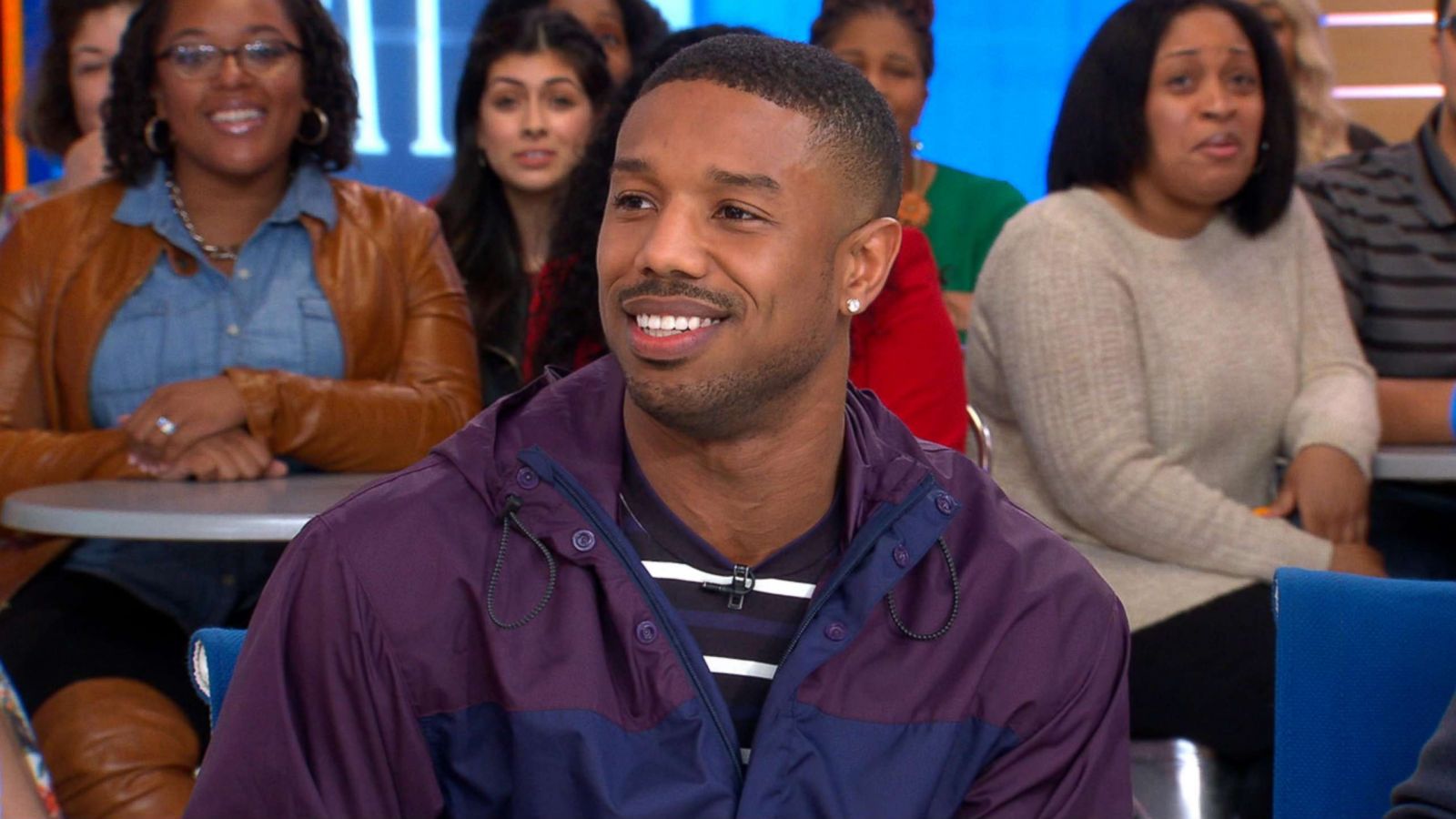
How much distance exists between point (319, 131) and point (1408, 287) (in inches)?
93.2

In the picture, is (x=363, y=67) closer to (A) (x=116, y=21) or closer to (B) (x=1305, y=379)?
(A) (x=116, y=21)

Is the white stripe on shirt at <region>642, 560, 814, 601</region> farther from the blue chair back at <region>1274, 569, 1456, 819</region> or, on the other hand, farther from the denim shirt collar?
the denim shirt collar

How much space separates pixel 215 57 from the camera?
11.1ft

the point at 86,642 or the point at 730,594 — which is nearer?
the point at 730,594

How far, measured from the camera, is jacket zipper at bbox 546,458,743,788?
155 centimetres

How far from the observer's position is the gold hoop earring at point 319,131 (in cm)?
351

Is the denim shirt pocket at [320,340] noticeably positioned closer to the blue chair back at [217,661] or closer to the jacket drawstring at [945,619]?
the blue chair back at [217,661]

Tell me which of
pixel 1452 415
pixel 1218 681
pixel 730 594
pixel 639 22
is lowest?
pixel 1218 681

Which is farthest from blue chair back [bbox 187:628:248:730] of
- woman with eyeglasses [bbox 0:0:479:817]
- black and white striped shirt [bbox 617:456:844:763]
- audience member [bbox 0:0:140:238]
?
audience member [bbox 0:0:140:238]

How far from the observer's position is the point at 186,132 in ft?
11.0

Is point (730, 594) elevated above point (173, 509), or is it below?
above

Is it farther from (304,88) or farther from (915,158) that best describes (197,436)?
(915,158)

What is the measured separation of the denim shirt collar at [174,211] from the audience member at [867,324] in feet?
Answer: 1.94

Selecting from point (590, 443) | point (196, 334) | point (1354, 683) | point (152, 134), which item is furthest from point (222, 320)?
point (1354, 683)
